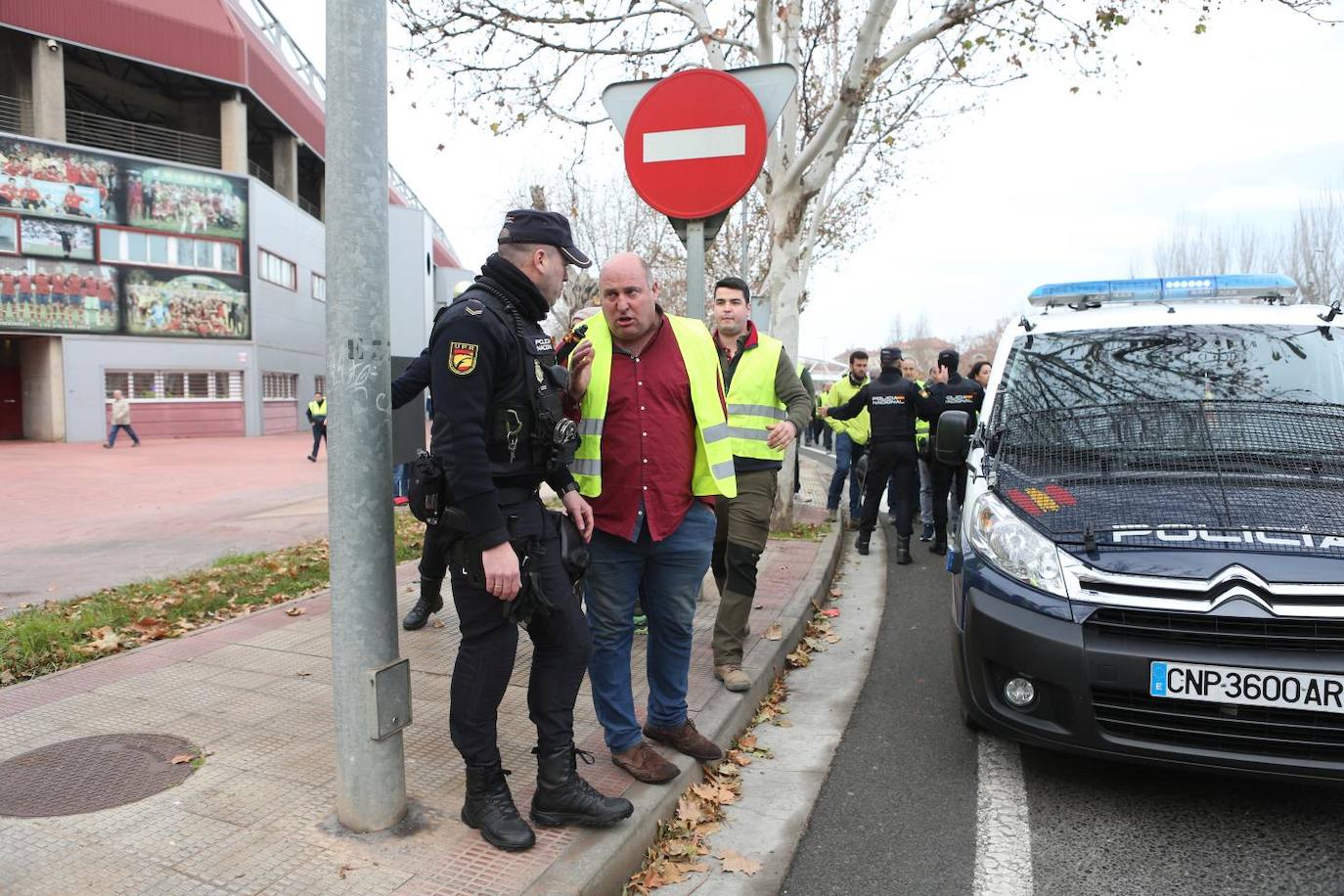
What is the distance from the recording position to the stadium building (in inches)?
1065

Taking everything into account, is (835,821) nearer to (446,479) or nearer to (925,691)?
(925,691)

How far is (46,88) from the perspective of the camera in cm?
2706

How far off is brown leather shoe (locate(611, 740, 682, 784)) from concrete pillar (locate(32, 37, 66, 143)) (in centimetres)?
3167

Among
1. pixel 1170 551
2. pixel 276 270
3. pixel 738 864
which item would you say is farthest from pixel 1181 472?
pixel 276 270

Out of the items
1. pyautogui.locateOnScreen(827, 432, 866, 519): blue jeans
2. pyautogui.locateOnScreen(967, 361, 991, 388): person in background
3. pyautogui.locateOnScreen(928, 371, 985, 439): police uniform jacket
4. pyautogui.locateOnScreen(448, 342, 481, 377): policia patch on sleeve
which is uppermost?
pyautogui.locateOnScreen(967, 361, 991, 388): person in background

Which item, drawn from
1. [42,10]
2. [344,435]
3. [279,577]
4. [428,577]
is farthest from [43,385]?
[344,435]

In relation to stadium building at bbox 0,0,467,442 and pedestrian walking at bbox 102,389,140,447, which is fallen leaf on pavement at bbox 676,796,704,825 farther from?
pedestrian walking at bbox 102,389,140,447

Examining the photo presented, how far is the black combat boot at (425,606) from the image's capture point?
5.19 m

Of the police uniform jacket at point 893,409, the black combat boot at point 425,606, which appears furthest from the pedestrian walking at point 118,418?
the black combat boot at point 425,606

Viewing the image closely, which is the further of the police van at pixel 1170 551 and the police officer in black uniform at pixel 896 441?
the police officer in black uniform at pixel 896 441

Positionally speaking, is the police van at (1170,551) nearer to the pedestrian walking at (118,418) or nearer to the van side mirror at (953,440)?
the van side mirror at (953,440)

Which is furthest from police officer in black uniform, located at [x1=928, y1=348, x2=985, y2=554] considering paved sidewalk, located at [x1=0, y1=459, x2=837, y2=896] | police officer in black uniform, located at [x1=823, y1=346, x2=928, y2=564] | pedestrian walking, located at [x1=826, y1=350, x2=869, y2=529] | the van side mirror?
paved sidewalk, located at [x1=0, y1=459, x2=837, y2=896]

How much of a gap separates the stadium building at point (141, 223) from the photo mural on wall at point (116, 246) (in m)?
0.05

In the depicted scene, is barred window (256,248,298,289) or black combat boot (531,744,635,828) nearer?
black combat boot (531,744,635,828)
